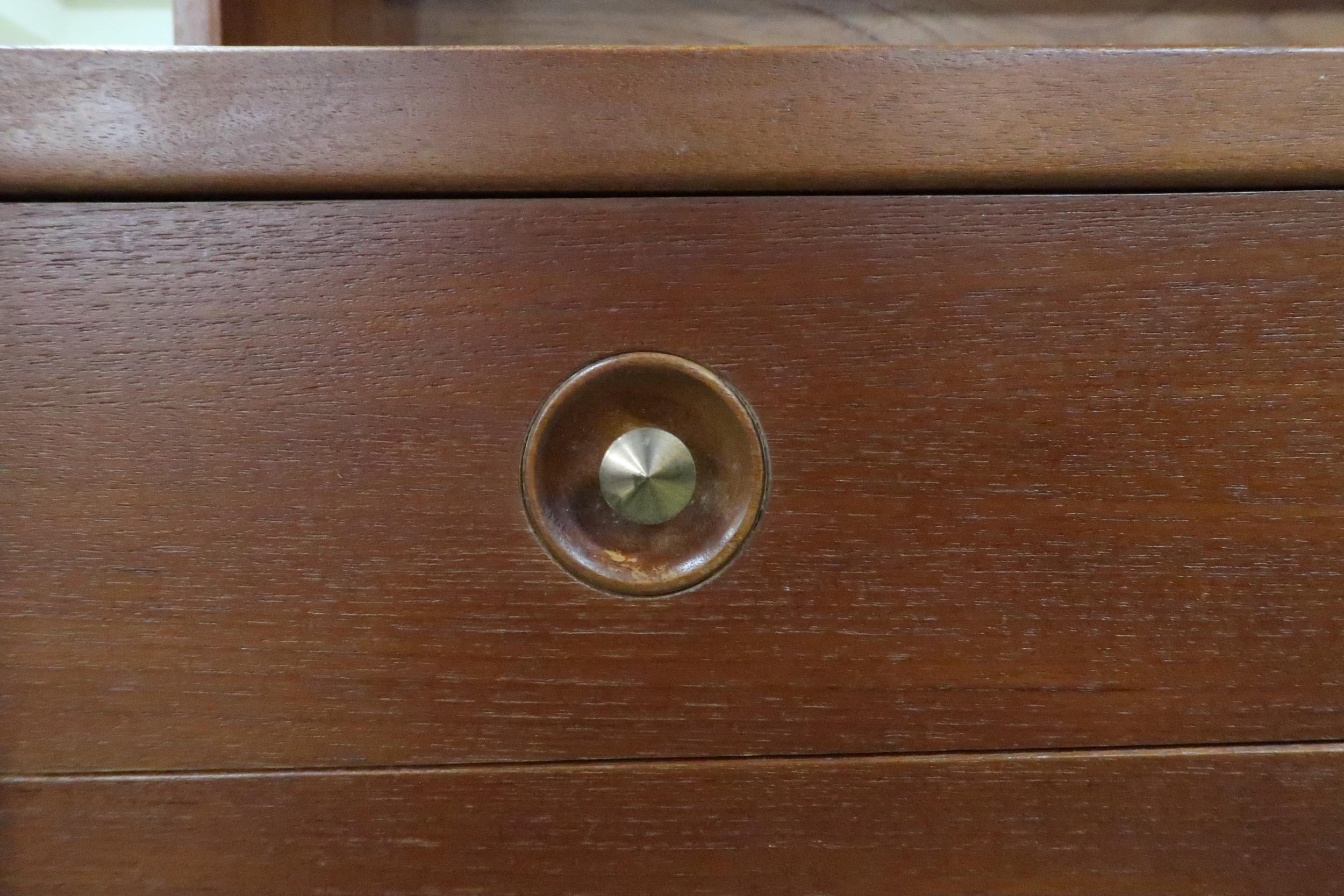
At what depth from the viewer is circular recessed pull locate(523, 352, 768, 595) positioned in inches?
10.0

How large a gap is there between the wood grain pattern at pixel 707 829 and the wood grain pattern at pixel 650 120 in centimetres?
20

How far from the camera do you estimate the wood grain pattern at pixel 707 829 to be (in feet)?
0.85

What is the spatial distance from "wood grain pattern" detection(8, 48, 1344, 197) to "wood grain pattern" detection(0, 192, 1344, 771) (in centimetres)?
1

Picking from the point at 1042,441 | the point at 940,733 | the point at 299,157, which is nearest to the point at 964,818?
the point at 940,733

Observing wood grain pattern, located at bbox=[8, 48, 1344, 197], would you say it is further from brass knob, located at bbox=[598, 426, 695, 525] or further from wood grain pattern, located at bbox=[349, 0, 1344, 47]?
wood grain pattern, located at bbox=[349, 0, 1344, 47]

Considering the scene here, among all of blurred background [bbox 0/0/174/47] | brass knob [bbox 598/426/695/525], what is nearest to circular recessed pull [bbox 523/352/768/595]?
brass knob [bbox 598/426/695/525]

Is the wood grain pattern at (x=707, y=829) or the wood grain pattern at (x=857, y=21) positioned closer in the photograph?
the wood grain pattern at (x=707, y=829)

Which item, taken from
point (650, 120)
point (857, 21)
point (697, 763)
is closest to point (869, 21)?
point (857, 21)

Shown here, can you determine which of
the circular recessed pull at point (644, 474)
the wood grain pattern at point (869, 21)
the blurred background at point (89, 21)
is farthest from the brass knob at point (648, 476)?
the blurred background at point (89, 21)

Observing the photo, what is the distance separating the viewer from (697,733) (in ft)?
0.85

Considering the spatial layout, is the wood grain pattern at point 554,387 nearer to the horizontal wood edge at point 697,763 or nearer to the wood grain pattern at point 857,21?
the horizontal wood edge at point 697,763

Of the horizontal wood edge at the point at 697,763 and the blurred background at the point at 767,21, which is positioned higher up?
the blurred background at the point at 767,21

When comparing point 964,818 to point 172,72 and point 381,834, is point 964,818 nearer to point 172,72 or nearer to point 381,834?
point 381,834

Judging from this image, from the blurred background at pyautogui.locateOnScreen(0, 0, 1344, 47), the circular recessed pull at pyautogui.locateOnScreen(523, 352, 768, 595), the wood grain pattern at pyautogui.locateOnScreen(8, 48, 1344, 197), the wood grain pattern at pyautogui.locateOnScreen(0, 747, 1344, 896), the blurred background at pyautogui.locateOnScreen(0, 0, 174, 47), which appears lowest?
the wood grain pattern at pyautogui.locateOnScreen(0, 747, 1344, 896)
